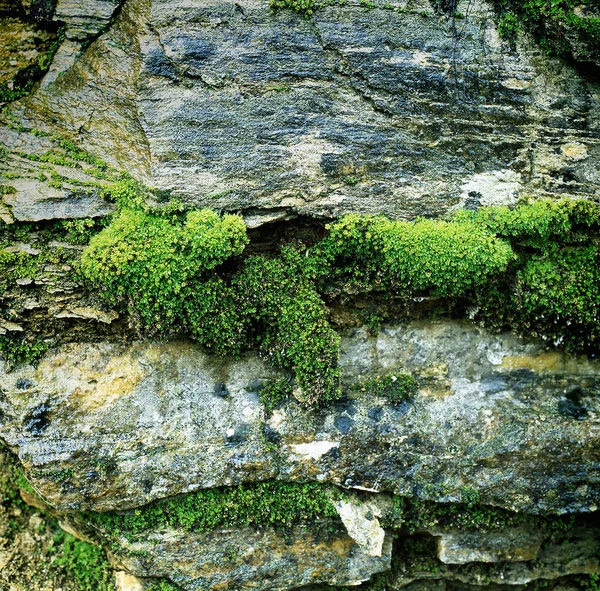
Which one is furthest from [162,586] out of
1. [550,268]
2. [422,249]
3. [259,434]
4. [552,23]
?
[552,23]

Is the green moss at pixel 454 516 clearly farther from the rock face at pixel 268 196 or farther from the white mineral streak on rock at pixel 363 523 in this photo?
the white mineral streak on rock at pixel 363 523

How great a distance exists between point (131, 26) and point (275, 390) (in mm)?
4545

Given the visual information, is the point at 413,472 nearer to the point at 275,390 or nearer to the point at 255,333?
the point at 275,390

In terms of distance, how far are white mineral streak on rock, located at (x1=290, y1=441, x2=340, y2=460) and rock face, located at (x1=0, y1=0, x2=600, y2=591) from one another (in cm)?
2

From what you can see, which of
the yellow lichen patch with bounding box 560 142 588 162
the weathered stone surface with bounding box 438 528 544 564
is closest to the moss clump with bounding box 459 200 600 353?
the yellow lichen patch with bounding box 560 142 588 162

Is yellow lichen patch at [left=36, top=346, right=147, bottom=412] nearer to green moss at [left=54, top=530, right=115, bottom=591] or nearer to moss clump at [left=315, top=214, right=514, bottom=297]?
green moss at [left=54, top=530, right=115, bottom=591]

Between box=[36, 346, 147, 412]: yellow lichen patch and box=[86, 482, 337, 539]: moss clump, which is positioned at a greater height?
box=[36, 346, 147, 412]: yellow lichen patch

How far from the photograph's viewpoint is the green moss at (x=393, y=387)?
615 centimetres

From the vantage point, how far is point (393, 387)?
6.18 meters

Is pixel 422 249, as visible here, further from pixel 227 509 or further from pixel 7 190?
pixel 7 190

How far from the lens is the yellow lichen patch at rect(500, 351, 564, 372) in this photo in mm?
6355

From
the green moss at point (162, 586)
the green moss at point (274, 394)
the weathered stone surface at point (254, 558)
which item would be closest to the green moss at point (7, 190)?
the green moss at point (274, 394)

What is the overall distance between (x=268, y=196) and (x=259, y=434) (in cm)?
276

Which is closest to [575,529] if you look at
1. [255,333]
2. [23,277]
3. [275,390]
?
[275,390]
